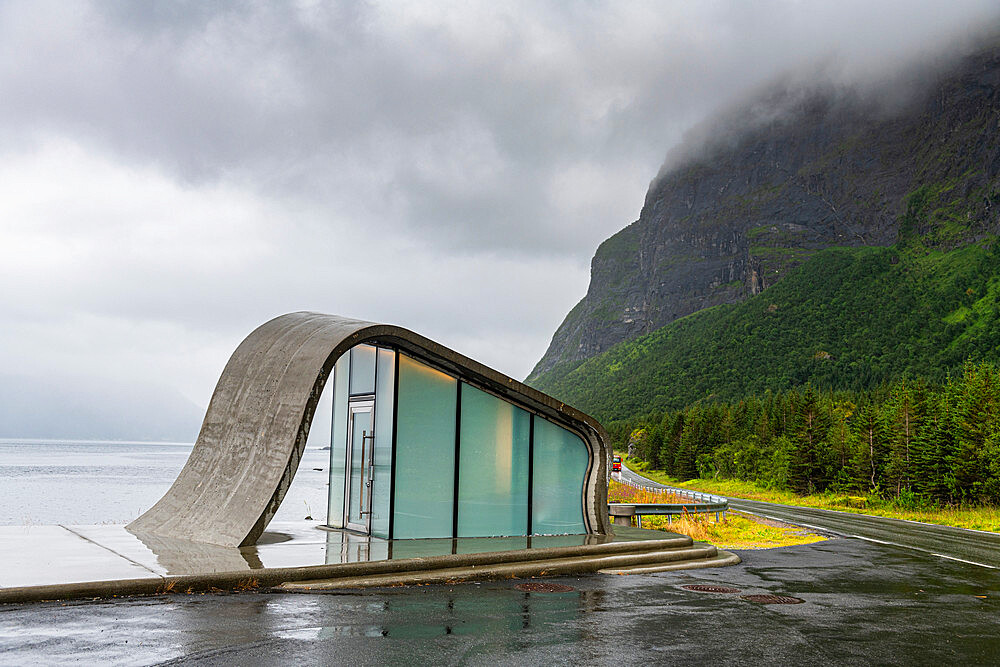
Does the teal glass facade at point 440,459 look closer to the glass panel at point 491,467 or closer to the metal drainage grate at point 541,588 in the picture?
the glass panel at point 491,467

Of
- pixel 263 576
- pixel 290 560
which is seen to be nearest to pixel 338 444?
pixel 290 560

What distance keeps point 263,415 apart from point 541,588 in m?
5.08

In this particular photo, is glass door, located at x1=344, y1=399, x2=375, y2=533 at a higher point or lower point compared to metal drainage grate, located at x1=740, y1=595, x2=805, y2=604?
higher

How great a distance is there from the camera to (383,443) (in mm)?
13031

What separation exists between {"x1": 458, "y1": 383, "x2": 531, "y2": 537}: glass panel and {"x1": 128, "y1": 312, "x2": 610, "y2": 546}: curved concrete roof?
0.34 metres

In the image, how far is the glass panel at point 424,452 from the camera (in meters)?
12.9

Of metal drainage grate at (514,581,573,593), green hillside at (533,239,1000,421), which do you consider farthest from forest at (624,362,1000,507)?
green hillside at (533,239,1000,421)

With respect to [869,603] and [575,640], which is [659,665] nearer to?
[575,640]

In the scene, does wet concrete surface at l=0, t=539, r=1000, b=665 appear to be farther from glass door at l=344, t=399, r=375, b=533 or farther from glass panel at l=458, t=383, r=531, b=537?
glass door at l=344, t=399, r=375, b=533

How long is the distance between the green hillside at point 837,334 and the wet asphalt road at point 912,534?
269ft

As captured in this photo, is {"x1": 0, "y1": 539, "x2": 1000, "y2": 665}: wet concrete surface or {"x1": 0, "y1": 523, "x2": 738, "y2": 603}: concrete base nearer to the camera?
{"x1": 0, "y1": 539, "x2": 1000, "y2": 665}: wet concrete surface

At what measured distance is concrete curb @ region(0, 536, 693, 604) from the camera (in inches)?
302

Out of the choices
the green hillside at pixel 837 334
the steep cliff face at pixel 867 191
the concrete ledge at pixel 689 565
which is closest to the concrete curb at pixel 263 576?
the concrete ledge at pixel 689 565

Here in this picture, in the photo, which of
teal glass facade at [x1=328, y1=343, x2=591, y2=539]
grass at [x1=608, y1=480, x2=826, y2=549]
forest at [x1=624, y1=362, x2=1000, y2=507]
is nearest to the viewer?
teal glass facade at [x1=328, y1=343, x2=591, y2=539]
